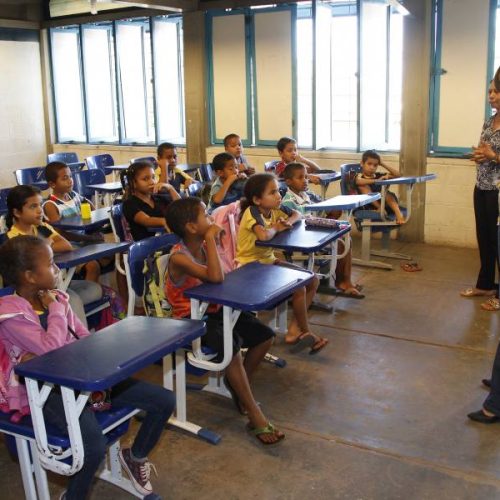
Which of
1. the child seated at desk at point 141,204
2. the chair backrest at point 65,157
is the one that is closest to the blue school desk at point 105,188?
the child seated at desk at point 141,204

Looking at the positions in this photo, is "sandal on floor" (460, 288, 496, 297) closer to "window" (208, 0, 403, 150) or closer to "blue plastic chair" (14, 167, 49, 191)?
"window" (208, 0, 403, 150)

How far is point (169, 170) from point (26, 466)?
4437mm

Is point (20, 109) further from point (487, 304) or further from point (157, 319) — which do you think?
point (157, 319)

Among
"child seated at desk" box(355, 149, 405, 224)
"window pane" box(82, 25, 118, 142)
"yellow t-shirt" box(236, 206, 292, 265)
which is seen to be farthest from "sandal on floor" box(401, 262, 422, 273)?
"window pane" box(82, 25, 118, 142)

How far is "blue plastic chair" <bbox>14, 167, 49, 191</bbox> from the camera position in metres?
6.69

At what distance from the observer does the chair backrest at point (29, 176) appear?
6.73 m

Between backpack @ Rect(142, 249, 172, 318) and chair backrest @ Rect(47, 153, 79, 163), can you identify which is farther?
chair backrest @ Rect(47, 153, 79, 163)

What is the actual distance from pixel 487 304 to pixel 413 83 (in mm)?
2745

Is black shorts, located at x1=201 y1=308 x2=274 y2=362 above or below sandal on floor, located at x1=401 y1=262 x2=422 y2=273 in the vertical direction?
above

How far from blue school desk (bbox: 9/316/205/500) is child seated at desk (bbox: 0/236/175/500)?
0.07 metres

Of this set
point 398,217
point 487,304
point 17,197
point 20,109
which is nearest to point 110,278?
point 17,197

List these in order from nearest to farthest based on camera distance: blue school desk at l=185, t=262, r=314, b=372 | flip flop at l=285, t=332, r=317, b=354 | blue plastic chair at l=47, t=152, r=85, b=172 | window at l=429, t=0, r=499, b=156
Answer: blue school desk at l=185, t=262, r=314, b=372 → flip flop at l=285, t=332, r=317, b=354 → window at l=429, t=0, r=499, b=156 → blue plastic chair at l=47, t=152, r=85, b=172

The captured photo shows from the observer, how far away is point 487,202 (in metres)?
5.09

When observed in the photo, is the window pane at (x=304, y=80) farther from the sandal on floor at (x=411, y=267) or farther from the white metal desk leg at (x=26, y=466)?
the white metal desk leg at (x=26, y=466)
